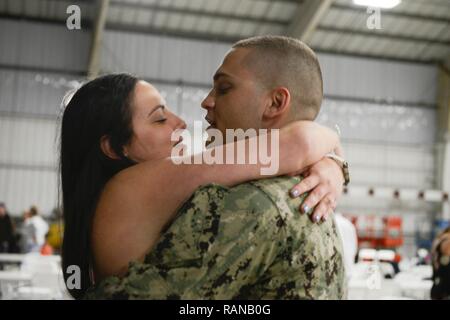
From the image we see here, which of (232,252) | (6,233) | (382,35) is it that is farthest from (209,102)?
(382,35)

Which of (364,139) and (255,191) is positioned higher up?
(364,139)

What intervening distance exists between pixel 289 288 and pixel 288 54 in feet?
1.76

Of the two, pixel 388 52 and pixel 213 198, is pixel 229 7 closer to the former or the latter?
pixel 388 52

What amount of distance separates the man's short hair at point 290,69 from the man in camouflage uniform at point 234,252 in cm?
27

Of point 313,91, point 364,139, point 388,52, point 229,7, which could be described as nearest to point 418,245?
point 364,139

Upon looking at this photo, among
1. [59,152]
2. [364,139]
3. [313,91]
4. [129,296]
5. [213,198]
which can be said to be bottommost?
[129,296]

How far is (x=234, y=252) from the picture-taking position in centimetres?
114

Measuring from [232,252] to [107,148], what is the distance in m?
0.55

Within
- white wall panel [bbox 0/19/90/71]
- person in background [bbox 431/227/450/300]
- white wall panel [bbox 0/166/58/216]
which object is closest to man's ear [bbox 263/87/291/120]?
person in background [bbox 431/227/450/300]

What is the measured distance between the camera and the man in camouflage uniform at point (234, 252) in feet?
3.73

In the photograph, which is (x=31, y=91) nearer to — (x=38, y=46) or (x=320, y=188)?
(x=38, y=46)

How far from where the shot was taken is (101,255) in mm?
1333

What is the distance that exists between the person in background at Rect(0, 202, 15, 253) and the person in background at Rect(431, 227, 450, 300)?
6.92 meters

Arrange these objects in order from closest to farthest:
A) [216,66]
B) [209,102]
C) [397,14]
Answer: [209,102] → [397,14] → [216,66]
